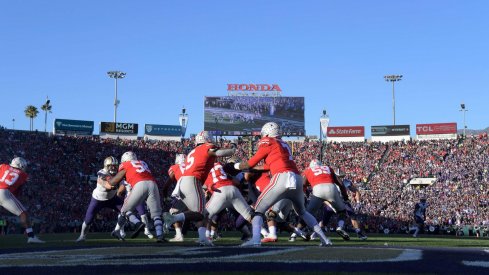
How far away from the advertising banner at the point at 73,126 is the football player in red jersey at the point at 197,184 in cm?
4969

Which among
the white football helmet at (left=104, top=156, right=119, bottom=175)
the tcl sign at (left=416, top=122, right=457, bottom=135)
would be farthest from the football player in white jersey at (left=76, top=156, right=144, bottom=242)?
the tcl sign at (left=416, top=122, right=457, bottom=135)

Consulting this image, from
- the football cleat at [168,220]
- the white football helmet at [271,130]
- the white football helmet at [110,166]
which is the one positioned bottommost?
the football cleat at [168,220]

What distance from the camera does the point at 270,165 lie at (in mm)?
10430

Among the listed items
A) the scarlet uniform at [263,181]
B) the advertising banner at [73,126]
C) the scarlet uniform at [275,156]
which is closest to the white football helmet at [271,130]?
the scarlet uniform at [275,156]

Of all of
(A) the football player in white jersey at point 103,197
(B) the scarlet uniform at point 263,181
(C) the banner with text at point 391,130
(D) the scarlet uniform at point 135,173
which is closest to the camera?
(D) the scarlet uniform at point 135,173

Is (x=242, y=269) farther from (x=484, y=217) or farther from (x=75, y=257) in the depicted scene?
(x=484, y=217)

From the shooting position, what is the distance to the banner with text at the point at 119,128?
6212 centimetres

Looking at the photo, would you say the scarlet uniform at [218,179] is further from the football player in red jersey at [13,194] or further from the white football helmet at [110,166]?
the football player in red jersey at [13,194]

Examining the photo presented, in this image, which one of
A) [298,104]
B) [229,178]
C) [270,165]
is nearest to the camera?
[270,165]

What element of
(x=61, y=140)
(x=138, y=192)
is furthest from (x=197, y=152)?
(x=61, y=140)

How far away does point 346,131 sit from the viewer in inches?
2527

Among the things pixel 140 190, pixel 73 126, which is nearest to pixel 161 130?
pixel 73 126

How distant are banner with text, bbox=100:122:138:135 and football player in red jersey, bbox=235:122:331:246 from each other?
53427 mm

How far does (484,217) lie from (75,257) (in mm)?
36450
